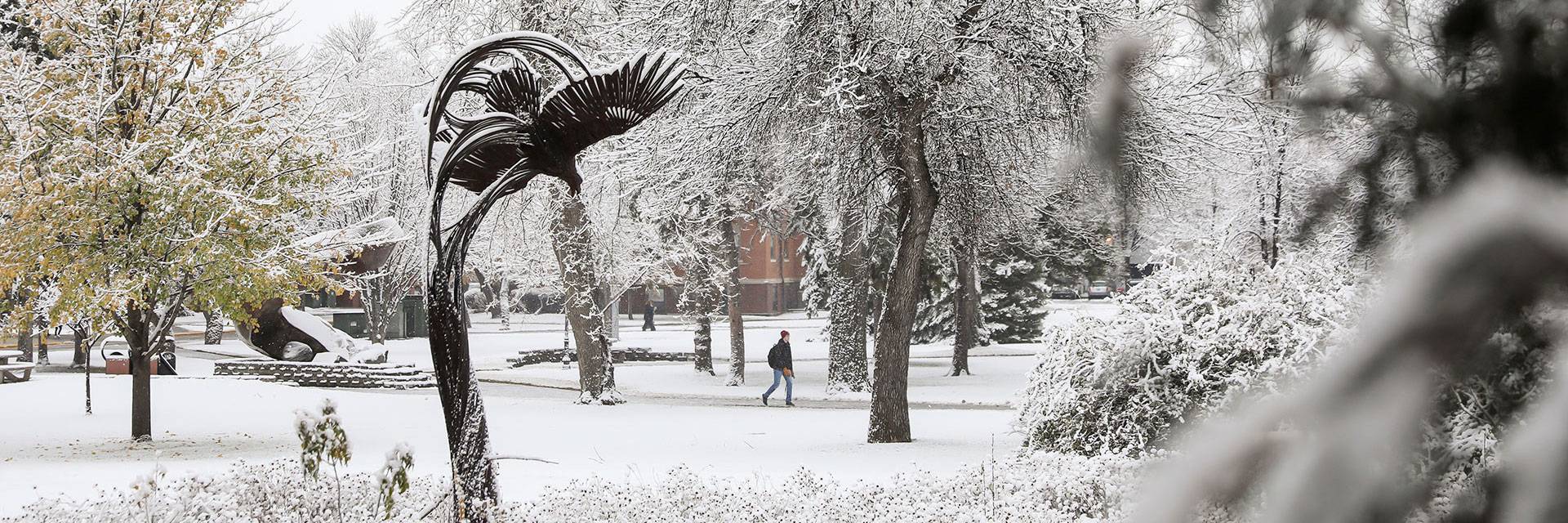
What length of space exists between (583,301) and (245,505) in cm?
1575

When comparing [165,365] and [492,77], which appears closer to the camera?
[492,77]

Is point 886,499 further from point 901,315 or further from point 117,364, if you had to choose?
point 117,364

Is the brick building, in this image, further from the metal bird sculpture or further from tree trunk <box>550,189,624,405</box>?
the metal bird sculpture

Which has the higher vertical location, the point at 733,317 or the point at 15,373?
the point at 733,317

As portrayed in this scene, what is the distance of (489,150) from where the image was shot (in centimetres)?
873

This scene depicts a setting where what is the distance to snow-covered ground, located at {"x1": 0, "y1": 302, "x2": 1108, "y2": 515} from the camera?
14273 mm

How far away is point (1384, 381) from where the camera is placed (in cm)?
49

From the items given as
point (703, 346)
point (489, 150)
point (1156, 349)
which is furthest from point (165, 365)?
point (1156, 349)

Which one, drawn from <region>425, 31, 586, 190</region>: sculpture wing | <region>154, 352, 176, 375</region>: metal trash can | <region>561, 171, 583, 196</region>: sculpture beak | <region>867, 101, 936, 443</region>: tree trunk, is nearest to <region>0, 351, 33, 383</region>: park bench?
<region>154, 352, 176, 375</region>: metal trash can

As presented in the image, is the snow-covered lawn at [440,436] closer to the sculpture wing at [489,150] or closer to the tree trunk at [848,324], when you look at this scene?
the sculpture wing at [489,150]

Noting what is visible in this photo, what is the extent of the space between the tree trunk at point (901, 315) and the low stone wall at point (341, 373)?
1640cm

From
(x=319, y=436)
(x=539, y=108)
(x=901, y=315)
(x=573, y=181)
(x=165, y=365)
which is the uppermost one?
(x=539, y=108)

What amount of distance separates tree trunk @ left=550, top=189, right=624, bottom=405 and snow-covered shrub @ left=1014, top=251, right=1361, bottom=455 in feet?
46.6

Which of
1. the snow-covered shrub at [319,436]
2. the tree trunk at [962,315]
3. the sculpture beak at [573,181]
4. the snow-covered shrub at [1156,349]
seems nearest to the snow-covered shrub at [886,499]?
the snow-covered shrub at [1156,349]
